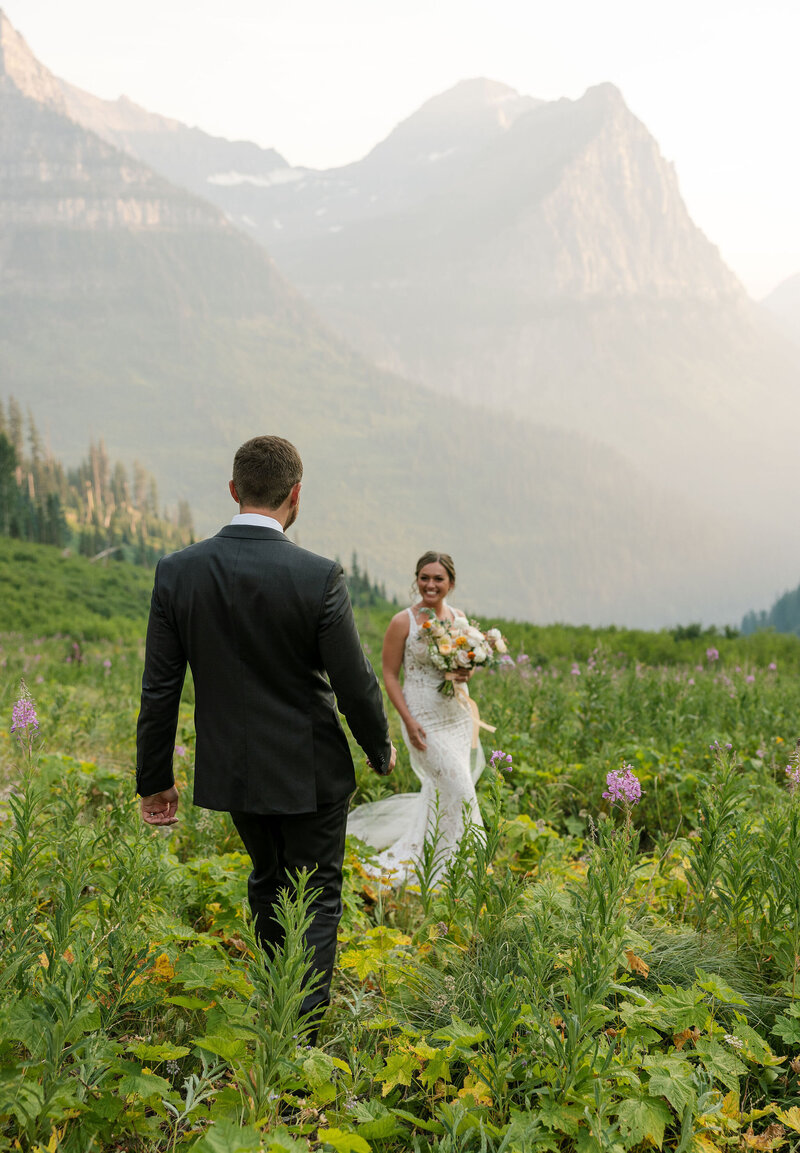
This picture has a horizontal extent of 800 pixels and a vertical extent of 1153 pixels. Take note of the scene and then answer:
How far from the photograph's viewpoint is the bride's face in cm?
543

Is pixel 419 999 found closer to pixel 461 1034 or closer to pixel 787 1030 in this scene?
pixel 461 1034

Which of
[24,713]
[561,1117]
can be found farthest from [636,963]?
[24,713]

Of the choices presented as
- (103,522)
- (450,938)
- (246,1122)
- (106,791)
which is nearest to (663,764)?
(450,938)

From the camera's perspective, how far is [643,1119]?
8.18 ft

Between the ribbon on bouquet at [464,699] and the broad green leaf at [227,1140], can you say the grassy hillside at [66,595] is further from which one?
the broad green leaf at [227,1140]

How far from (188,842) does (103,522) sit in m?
71.4

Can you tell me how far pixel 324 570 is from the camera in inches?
117

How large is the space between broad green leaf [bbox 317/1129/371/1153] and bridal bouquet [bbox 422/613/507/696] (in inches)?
130

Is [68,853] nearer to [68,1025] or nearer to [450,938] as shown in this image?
[68,1025]

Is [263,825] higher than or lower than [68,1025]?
higher

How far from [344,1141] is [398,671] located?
10.9 feet

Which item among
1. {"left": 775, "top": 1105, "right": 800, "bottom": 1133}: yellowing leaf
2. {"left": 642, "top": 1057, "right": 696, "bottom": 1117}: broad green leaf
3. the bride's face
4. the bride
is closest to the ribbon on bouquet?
the bride

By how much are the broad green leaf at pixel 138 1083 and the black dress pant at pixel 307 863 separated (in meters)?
0.62

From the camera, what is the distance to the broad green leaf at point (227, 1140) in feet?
6.52
